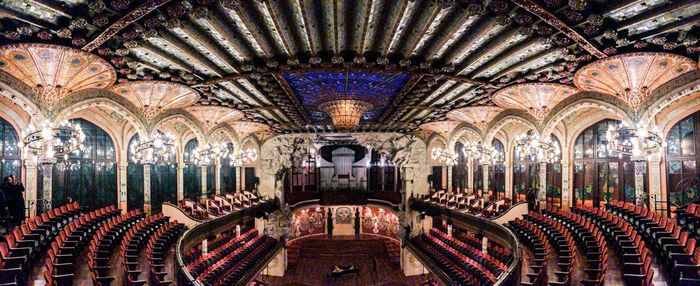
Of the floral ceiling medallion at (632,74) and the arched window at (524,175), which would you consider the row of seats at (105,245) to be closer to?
the floral ceiling medallion at (632,74)

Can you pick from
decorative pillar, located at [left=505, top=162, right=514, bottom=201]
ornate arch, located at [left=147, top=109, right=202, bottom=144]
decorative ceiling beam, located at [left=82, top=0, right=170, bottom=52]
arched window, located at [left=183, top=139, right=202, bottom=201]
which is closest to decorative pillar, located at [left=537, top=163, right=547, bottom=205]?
decorative pillar, located at [left=505, top=162, right=514, bottom=201]

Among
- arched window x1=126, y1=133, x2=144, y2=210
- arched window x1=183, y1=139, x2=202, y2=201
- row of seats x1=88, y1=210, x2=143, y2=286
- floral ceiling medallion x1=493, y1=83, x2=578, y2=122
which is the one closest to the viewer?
row of seats x1=88, y1=210, x2=143, y2=286

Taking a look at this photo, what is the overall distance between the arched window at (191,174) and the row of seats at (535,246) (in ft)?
51.7

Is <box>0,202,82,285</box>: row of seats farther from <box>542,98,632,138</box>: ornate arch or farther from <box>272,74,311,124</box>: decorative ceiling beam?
<box>542,98,632,138</box>: ornate arch

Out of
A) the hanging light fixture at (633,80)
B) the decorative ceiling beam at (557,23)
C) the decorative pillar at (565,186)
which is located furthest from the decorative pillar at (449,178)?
the decorative ceiling beam at (557,23)

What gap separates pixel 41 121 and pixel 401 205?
63.3 ft

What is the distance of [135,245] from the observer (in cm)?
994

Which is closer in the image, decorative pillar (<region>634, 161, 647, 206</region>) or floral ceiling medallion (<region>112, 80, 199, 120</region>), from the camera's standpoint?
floral ceiling medallion (<region>112, 80, 199, 120</region>)

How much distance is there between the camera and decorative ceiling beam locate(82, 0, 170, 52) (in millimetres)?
6078

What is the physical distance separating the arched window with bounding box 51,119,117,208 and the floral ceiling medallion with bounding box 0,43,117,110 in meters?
5.61

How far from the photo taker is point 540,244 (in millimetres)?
10734

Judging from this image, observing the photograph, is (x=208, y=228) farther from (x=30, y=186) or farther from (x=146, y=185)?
(x=30, y=186)

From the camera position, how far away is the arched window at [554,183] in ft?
61.9

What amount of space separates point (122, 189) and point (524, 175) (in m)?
18.2
